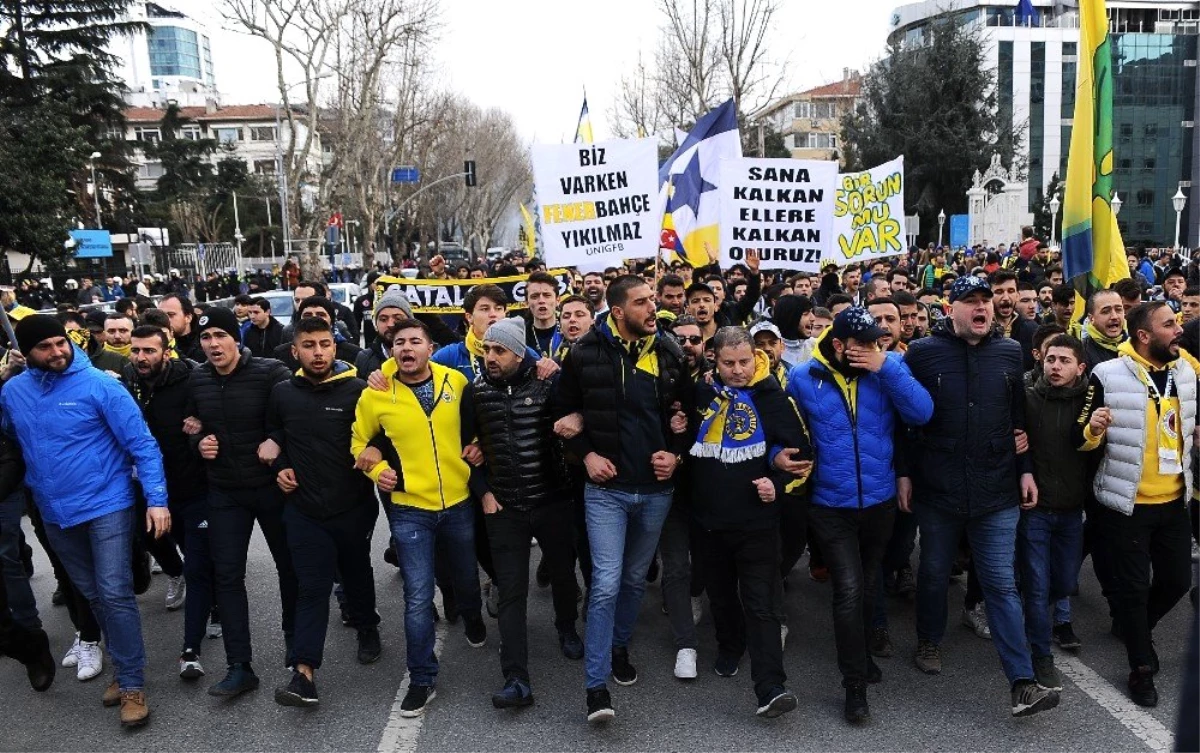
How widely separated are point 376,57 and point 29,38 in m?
17.6

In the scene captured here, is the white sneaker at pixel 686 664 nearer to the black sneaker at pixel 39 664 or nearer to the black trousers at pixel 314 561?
the black trousers at pixel 314 561

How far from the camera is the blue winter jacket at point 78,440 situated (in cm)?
438

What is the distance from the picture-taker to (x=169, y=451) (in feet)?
16.0

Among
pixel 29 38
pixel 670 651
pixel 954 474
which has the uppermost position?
pixel 29 38

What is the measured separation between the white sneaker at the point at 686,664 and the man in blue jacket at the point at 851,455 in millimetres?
792

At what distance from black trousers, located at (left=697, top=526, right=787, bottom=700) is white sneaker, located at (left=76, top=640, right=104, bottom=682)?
3484 millimetres

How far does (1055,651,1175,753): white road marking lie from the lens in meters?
3.90

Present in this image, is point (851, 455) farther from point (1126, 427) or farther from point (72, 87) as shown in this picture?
point (72, 87)

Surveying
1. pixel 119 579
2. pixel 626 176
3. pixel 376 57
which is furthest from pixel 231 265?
pixel 119 579

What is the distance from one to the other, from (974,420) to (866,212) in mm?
6631

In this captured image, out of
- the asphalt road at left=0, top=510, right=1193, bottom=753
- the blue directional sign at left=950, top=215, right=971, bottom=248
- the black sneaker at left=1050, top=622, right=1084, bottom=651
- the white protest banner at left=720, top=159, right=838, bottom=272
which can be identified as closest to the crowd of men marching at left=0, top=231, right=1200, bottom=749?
the asphalt road at left=0, top=510, right=1193, bottom=753

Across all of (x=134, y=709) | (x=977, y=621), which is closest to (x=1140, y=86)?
(x=977, y=621)

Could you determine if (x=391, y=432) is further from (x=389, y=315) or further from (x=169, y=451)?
(x=389, y=315)

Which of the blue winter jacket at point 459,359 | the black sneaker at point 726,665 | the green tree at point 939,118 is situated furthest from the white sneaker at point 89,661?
the green tree at point 939,118
